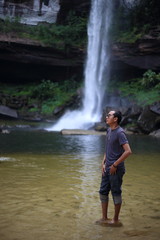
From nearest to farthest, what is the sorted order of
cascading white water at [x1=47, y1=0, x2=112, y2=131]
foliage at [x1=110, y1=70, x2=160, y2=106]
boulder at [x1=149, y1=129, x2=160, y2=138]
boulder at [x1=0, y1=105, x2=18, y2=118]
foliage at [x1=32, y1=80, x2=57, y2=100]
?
boulder at [x1=149, y1=129, x2=160, y2=138], foliage at [x1=110, y1=70, x2=160, y2=106], boulder at [x1=0, y1=105, x2=18, y2=118], cascading white water at [x1=47, y1=0, x2=112, y2=131], foliage at [x1=32, y1=80, x2=57, y2=100]

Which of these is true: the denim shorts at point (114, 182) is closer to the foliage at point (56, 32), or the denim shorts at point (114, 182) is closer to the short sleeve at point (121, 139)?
the short sleeve at point (121, 139)

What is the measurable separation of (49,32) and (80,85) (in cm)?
669

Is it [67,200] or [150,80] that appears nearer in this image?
[67,200]

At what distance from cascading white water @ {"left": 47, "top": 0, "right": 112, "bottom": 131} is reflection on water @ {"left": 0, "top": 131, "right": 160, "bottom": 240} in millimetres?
20106

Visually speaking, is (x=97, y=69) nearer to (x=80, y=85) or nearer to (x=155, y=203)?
(x=80, y=85)

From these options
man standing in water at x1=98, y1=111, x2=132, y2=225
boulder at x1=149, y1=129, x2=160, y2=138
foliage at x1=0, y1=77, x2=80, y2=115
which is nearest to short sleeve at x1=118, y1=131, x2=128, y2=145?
man standing in water at x1=98, y1=111, x2=132, y2=225

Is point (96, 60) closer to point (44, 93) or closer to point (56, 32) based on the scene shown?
point (56, 32)

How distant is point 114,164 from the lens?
4137 mm

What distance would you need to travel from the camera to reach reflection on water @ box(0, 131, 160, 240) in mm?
3678

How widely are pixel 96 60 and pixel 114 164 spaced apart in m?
29.0

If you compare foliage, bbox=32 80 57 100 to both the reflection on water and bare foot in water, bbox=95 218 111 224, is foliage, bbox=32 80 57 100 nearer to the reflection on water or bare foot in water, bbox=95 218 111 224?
the reflection on water

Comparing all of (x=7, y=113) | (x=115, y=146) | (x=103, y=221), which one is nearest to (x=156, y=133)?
(x=7, y=113)

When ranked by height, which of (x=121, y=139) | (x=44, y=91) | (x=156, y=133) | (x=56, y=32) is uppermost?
(x=56, y=32)

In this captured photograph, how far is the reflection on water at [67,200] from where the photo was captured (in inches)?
145
